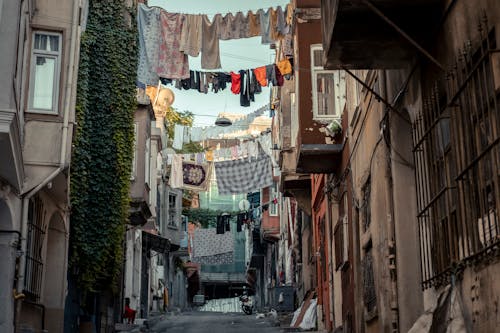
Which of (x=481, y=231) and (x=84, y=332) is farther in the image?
(x=84, y=332)

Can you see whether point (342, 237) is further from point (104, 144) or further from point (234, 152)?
point (234, 152)

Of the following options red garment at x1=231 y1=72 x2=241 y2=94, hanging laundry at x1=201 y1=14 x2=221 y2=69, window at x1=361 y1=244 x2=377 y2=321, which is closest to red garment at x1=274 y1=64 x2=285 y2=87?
red garment at x1=231 y1=72 x2=241 y2=94

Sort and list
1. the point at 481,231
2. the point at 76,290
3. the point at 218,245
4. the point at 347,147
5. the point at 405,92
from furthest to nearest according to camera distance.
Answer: the point at 218,245
the point at 76,290
the point at 347,147
the point at 405,92
the point at 481,231

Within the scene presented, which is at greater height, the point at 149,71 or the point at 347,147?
the point at 149,71

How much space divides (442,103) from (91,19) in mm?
13245

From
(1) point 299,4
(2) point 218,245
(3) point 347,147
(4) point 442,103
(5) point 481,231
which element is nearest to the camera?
(5) point 481,231

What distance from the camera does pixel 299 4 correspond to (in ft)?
58.1

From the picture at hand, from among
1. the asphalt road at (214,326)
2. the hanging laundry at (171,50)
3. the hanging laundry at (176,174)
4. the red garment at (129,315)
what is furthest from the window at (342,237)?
the hanging laundry at (176,174)

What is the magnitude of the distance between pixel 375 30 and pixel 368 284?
17.8ft

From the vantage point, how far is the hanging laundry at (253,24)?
20531 millimetres

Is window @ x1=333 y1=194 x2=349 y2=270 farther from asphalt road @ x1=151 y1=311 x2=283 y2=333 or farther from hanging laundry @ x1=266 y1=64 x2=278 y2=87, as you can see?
asphalt road @ x1=151 y1=311 x2=283 y2=333

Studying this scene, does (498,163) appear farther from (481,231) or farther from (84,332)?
(84,332)

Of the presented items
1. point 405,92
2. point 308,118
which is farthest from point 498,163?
point 308,118

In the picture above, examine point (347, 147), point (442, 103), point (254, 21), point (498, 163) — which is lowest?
point (498, 163)
